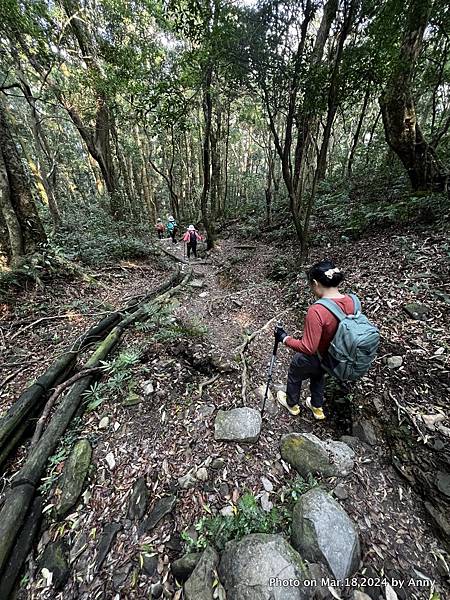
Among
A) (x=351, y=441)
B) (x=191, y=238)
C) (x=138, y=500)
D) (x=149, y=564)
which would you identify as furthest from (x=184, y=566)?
(x=191, y=238)

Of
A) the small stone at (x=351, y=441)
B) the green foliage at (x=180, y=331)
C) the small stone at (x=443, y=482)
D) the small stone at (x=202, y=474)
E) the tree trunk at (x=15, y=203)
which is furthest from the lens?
the tree trunk at (x=15, y=203)

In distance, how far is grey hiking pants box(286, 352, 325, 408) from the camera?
2891 millimetres

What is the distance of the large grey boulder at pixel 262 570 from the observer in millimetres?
1650

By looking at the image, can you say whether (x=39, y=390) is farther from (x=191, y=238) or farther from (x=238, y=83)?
(x=191, y=238)

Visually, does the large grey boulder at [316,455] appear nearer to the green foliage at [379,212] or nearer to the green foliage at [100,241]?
the green foliage at [379,212]

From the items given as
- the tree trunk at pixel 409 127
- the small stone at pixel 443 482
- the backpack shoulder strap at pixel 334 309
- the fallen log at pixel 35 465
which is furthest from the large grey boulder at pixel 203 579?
the tree trunk at pixel 409 127

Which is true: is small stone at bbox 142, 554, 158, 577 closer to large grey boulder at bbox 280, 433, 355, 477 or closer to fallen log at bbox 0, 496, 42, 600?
fallen log at bbox 0, 496, 42, 600

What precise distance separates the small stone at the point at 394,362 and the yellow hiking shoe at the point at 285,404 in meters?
1.27

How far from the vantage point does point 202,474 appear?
98.2 inches

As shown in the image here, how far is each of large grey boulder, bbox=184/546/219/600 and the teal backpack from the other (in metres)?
1.84

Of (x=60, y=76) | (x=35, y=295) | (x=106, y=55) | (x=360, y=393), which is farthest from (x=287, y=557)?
(x=60, y=76)

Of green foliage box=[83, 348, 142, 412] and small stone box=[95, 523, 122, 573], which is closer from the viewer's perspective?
small stone box=[95, 523, 122, 573]

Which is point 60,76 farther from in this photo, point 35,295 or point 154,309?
point 154,309

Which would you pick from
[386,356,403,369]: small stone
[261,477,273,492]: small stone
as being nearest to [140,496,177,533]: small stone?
[261,477,273,492]: small stone
